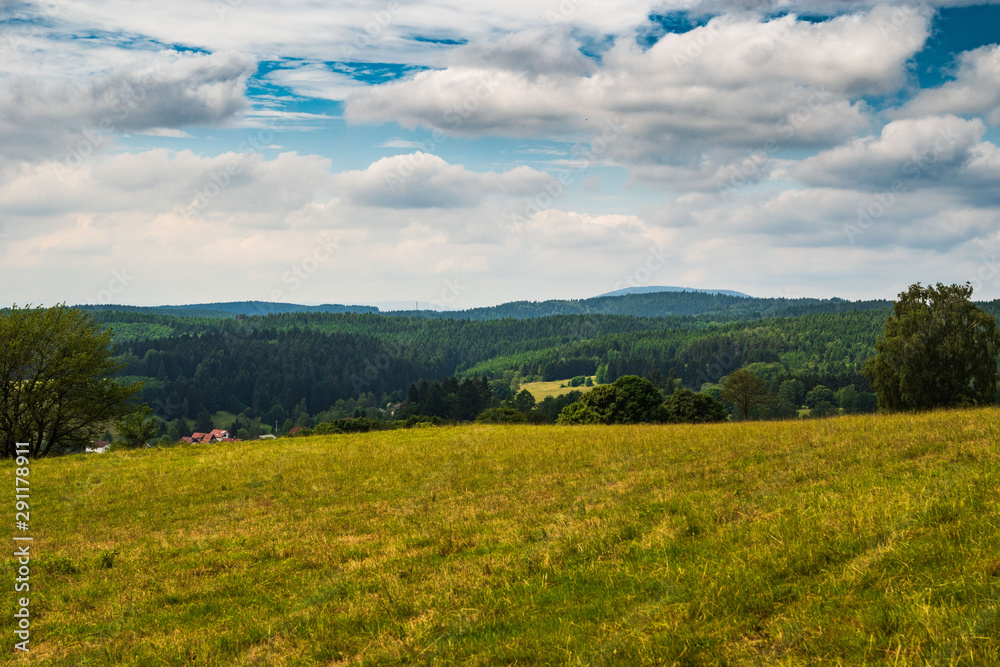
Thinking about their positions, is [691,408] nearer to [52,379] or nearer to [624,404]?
[624,404]

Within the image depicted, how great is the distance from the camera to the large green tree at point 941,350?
147ft

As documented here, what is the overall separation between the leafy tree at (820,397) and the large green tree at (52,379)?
166 m

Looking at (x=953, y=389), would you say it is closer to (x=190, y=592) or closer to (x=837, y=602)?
(x=837, y=602)

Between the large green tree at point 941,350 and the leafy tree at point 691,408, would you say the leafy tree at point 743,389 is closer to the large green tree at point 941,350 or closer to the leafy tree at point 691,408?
the leafy tree at point 691,408

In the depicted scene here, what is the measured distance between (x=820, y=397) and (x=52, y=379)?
6855 inches

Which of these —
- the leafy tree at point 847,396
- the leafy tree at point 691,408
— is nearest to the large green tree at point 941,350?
the leafy tree at point 691,408

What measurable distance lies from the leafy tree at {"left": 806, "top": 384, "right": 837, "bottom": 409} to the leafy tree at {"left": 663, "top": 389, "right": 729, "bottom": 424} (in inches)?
4666

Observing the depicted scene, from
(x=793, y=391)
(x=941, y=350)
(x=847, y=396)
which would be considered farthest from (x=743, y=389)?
(x=793, y=391)

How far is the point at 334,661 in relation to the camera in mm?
8141

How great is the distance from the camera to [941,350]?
45.6 meters

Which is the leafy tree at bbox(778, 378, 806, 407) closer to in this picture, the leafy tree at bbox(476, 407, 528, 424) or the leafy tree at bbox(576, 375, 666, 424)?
the leafy tree at bbox(476, 407, 528, 424)

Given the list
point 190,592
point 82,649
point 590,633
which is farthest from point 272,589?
point 590,633

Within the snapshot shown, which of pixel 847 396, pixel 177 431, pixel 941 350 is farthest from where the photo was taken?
pixel 177 431

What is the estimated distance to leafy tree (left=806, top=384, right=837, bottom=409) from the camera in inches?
6590
